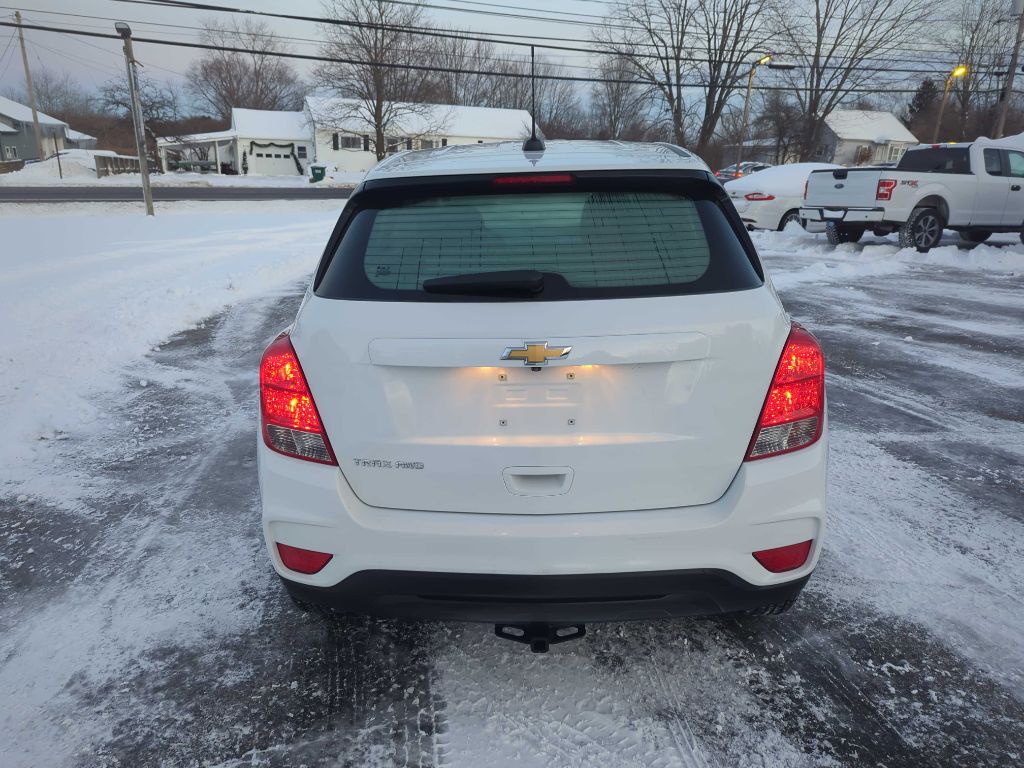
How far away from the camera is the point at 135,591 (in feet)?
Result: 9.64

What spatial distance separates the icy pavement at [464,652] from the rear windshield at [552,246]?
1.40 meters

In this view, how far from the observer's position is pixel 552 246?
2.19m

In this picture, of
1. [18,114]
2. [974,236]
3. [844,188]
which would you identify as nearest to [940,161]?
[844,188]

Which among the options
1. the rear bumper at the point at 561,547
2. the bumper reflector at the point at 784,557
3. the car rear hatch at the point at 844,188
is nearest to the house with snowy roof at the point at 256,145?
the car rear hatch at the point at 844,188

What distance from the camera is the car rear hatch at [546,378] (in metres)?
1.97

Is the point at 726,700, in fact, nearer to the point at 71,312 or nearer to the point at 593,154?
the point at 593,154

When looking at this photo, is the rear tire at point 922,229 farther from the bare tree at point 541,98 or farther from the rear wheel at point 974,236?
the bare tree at point 541,98

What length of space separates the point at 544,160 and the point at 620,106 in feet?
193

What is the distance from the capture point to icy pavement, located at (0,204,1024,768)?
2127mm

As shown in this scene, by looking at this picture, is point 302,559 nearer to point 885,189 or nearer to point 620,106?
point 885,189

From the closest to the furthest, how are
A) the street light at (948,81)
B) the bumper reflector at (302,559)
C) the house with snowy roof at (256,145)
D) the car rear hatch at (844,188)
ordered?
the bumper reflector at (302,559) < the car rear hatch at (844,188) < the street light at (948,81) < the house with snowy roof at (256,145)

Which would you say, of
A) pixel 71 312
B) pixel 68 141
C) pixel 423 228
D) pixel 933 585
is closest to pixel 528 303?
pixel 423 228

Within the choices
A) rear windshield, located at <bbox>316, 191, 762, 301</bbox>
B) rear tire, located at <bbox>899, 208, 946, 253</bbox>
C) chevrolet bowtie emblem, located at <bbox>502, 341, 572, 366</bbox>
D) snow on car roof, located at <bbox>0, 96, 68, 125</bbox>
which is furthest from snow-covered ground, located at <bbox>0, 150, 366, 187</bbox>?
chevrolet bowtie emblem, located at <bbox>502, 341, 572, 366</bbox>

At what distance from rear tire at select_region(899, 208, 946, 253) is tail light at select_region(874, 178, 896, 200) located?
763 millimetres
